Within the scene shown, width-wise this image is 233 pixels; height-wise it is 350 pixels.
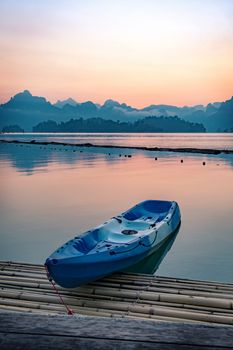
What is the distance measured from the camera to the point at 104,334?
6.73ft

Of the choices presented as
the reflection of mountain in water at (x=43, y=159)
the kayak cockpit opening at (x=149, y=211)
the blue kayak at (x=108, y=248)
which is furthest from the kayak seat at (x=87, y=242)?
the reflection of mountain in water at (x=43, y=159)

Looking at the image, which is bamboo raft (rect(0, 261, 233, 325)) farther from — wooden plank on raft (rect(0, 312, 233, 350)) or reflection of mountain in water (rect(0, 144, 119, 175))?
reflection of mountain in water (rect(0, 144, 119, 175))

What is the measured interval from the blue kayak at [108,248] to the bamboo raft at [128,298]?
1.14 feet

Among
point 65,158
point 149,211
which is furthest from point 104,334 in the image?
point 65,158

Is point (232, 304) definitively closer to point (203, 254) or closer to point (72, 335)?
point (72, 335)

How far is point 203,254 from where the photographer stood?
1496cm

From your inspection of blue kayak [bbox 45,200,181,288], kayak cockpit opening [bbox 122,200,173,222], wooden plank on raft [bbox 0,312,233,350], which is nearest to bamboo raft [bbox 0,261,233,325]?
blue kayak [bbox 45,200,181,288]

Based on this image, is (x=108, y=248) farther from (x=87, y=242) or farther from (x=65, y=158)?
(x=65, y=158)

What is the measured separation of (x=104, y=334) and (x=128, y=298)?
6155mm

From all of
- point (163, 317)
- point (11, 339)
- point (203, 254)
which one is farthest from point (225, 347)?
point (203, 254)

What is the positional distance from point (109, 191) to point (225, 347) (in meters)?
29.0

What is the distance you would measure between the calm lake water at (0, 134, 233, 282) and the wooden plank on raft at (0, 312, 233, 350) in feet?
36.3

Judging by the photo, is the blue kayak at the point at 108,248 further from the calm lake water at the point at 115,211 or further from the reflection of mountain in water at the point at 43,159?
the reflection of mountain in water at the point at 43,159

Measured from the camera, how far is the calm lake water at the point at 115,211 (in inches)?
586
